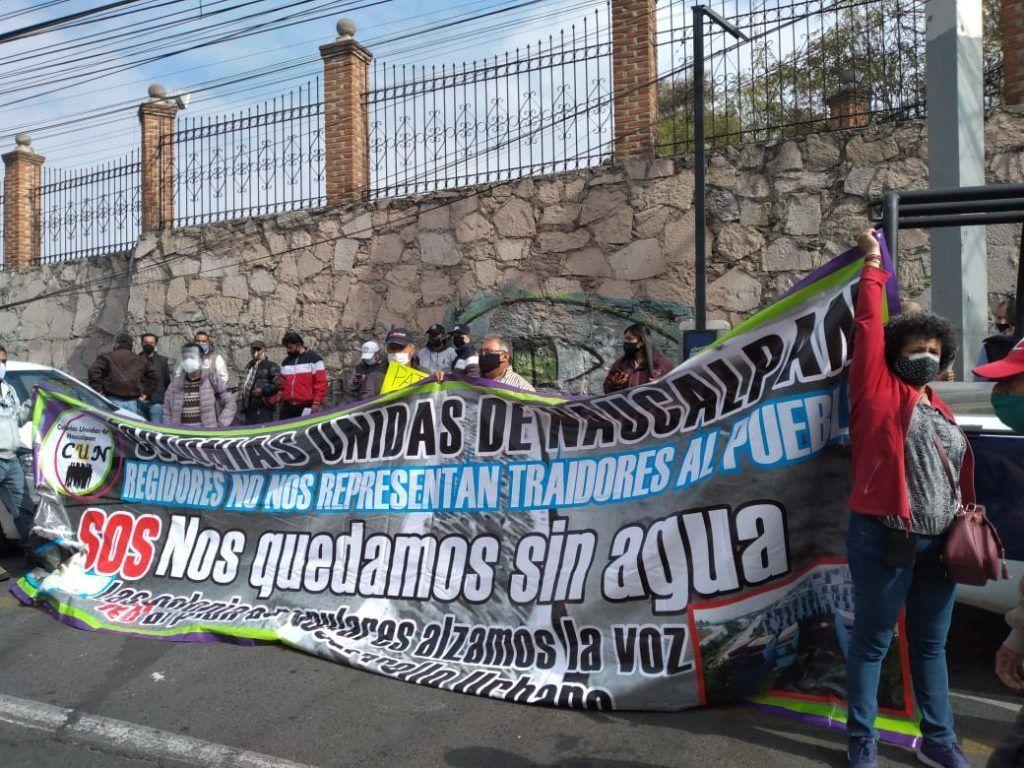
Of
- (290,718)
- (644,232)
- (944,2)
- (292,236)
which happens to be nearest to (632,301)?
(644,232)

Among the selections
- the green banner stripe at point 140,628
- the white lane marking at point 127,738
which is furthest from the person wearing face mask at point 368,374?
the white lane marking at point 127,738

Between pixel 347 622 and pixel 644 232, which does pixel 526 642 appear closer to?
pixel 347 622

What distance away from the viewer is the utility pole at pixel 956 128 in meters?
6.31

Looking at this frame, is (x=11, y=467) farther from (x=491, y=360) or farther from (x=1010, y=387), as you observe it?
(x=1010, y=387)

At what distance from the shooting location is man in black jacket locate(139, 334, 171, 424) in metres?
11.6

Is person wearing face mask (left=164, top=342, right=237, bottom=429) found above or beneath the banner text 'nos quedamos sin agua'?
above

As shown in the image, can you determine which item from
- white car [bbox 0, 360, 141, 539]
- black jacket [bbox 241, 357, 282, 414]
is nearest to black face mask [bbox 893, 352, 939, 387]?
white car [bbox 0, 360, 141, 539]

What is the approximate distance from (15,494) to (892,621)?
6.42m

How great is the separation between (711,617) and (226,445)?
3.16 m

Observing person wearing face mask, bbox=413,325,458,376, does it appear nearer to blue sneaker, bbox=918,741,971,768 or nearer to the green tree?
the green tree

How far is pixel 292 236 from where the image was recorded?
12602 mm

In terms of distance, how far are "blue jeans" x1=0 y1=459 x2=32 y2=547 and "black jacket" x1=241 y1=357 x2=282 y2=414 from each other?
153 inches

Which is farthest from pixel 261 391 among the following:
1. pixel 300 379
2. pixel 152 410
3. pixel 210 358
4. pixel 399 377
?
pixel 399 377

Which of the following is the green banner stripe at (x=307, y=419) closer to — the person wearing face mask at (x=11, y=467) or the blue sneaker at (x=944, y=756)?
the person wearing face mask at (x=11, y=467)
